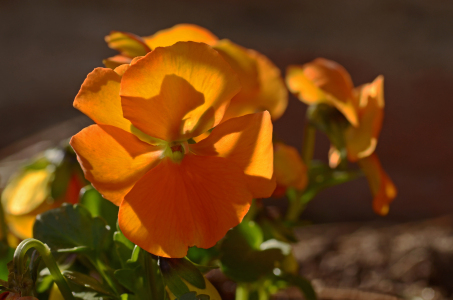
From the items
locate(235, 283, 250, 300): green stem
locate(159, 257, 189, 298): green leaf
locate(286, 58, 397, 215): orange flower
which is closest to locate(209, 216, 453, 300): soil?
locate(235, 283, 250, 300): green stem

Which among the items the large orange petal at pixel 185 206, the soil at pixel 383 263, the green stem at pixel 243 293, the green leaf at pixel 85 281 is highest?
the large orange petal at pixel 185 206

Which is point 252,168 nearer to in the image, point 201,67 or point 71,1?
point 201,67

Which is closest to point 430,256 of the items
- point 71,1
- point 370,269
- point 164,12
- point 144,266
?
point 370,269

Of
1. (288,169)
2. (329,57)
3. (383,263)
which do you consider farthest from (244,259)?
(329,57)

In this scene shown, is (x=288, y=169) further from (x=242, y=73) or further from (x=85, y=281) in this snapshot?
(x=85, y=281)

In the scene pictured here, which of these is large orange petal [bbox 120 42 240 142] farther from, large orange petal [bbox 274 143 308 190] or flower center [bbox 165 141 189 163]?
large orange petal [bbox 274 143 308 190]

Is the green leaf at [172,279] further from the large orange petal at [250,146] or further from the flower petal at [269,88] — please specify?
the flower petal at [269,88]

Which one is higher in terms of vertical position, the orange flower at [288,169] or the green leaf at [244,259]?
the orange flower at [288,169]

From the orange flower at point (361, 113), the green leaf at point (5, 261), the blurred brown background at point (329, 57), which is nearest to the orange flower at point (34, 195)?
the green leaf at point (5, 261)
